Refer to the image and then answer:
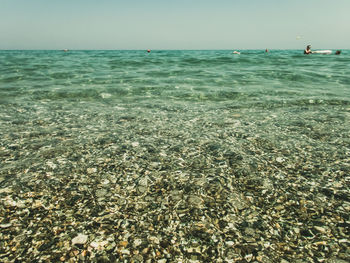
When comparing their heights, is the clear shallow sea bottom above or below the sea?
below

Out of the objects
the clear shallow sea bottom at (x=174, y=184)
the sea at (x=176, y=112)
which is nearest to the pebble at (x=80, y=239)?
the clear shallow sea bottom at (x=174, y=184)

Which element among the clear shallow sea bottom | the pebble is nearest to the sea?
the clear shallow sea bottom

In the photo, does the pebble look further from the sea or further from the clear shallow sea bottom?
the sea

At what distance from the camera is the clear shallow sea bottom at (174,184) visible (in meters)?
3.29

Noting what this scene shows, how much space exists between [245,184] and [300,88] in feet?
42.9

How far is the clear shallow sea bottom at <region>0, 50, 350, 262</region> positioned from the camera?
3.29 meters

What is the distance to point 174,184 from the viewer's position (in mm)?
4699

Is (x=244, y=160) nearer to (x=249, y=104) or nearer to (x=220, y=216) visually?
(x=220, y=216)

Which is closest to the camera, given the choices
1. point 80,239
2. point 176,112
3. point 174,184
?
point 80,239

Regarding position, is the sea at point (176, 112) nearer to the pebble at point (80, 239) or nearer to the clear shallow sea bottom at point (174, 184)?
the clear shallow sea bottom at point (174, 184)

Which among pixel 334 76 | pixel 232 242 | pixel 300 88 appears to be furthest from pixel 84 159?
pixel 334 76

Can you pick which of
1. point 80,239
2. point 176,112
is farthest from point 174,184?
point 176,112

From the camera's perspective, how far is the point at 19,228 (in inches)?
137

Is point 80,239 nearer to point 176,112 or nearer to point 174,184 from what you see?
point 174,184
